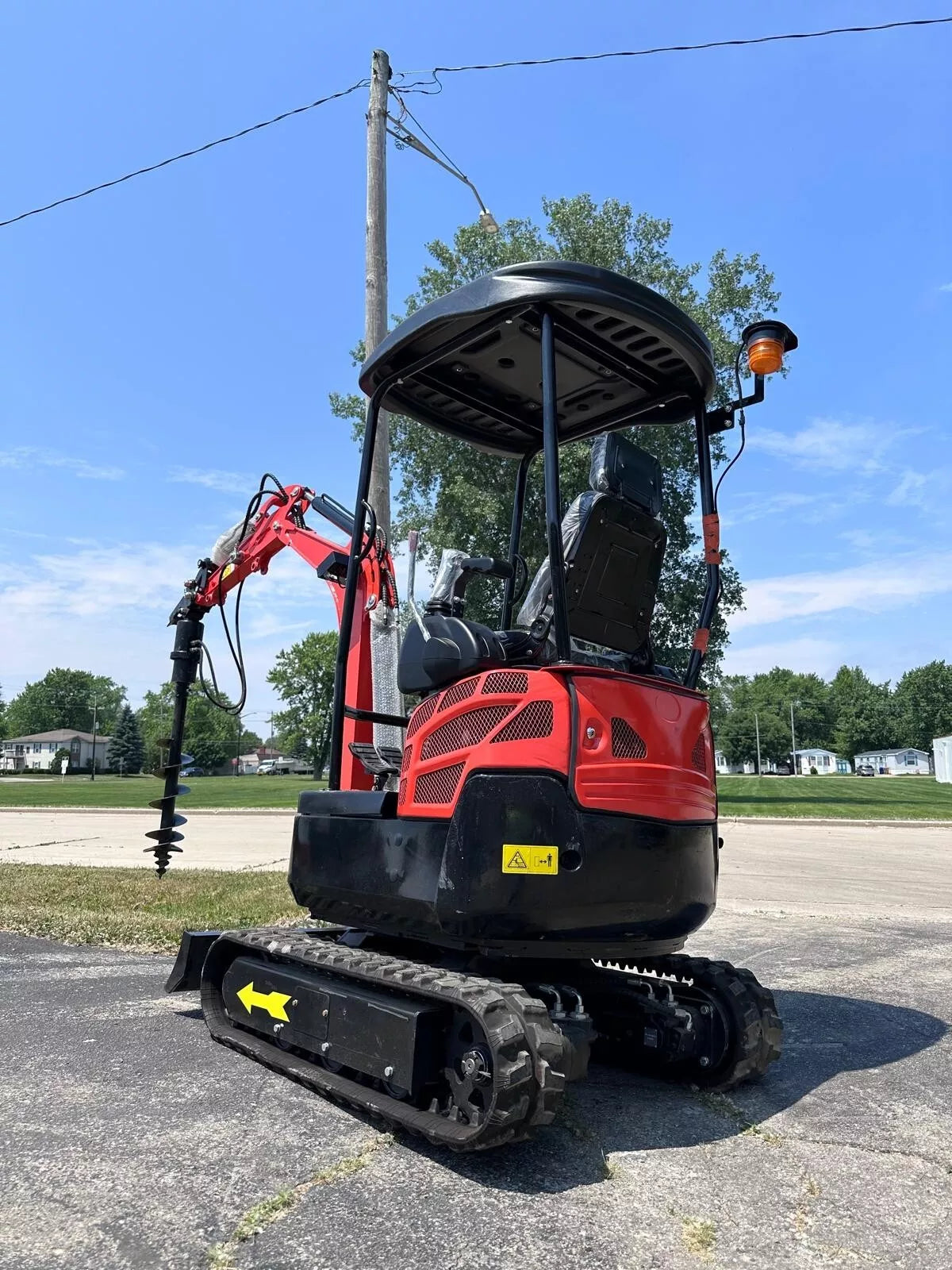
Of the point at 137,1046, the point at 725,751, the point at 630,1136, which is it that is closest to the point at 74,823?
the point at 137,1046

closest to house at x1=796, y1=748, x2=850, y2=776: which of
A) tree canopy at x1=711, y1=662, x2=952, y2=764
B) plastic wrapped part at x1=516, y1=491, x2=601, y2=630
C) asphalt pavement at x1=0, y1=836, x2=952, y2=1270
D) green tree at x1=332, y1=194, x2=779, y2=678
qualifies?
tree canopy at x1=711, y1=662, x2=952, y2=764

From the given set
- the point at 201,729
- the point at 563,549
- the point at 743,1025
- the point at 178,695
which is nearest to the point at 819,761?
the point at 201,729

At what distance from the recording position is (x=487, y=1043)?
3047 mm

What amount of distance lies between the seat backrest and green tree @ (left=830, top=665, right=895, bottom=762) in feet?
447

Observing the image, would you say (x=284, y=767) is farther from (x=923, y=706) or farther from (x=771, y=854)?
(x=771, y=854)

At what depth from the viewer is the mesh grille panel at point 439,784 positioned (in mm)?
3629

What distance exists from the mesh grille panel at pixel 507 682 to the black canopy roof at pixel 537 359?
56.1 inches

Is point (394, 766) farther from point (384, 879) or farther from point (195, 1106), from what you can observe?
point (195, 1106)

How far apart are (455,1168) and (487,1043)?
0.41 metres

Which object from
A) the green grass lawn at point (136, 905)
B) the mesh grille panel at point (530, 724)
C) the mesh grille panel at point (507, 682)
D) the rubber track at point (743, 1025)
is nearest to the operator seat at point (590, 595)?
the mesh grille panel at point (507, 682)

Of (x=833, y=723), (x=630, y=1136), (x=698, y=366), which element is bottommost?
(x=630, y=1136)

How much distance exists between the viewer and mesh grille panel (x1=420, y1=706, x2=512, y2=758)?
3.54 metres

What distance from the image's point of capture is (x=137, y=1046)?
14.2 feet

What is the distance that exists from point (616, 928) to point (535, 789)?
59 cm
